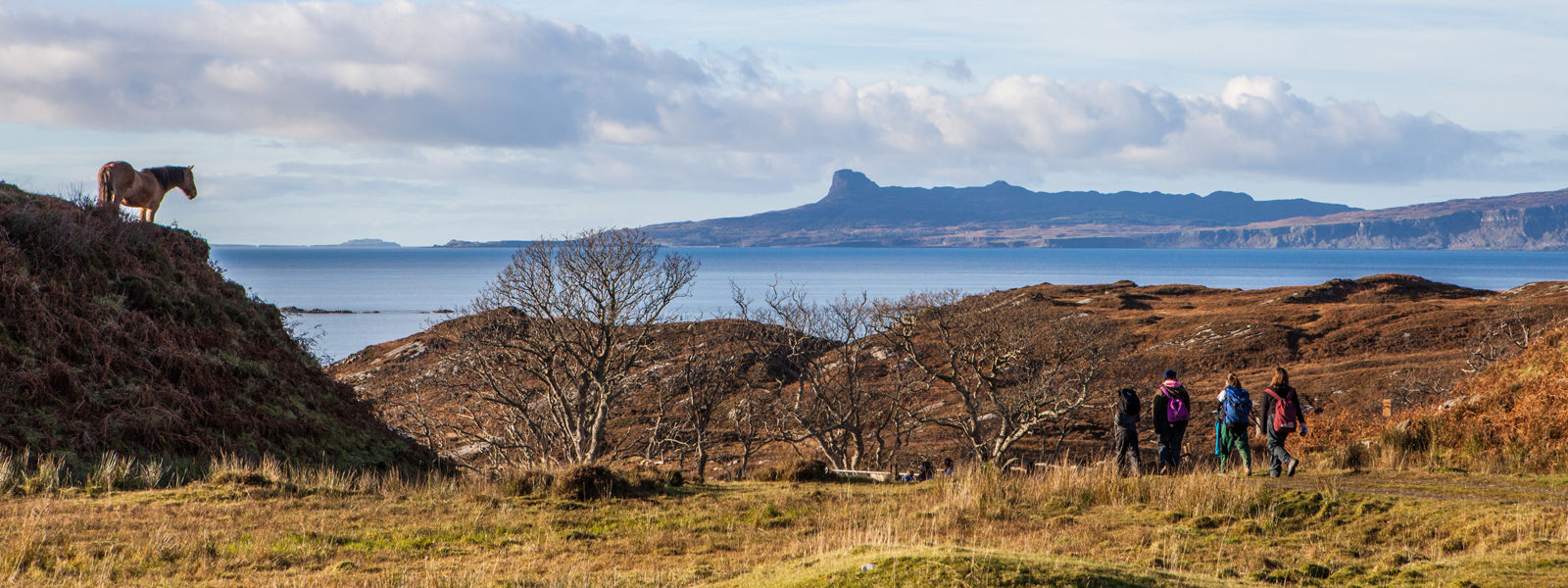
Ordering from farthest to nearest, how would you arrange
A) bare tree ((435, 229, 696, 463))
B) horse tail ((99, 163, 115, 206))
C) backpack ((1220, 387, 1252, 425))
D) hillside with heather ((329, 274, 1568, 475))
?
hillside with heather ((329, 274, 1568, 475))
bare tree ((435, 229, 696, 463))
horse tail ((99, 163, 115, 206))
backpack ((1220, 387, 1252, 425))

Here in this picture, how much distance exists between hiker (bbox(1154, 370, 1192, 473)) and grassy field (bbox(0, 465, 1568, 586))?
65.6 inches

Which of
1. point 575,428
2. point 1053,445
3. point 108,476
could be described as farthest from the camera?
point 1053,445

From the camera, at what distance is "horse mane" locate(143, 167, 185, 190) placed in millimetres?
25062

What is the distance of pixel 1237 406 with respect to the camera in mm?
16375

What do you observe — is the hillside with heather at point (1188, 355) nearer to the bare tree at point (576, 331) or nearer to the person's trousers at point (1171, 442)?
the bare tree at point (576, 331)

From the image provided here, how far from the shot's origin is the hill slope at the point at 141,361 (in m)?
17.5

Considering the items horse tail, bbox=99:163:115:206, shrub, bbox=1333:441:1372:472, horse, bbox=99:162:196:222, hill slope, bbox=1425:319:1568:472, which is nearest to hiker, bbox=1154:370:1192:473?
shrub, bbox=1333:441:1372:472

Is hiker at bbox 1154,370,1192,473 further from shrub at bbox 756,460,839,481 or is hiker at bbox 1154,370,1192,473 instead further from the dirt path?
shrub at bbox 756,460,839,481

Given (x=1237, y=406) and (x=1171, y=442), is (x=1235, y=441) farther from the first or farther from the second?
(x=1171, y=442)

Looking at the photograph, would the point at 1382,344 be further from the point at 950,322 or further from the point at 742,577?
the point at 742,577

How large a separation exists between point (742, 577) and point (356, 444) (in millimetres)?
15201

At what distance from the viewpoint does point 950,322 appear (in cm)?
3956

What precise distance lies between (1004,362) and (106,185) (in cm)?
2736

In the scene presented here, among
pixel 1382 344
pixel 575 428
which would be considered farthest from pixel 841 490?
pixel 1382 344
